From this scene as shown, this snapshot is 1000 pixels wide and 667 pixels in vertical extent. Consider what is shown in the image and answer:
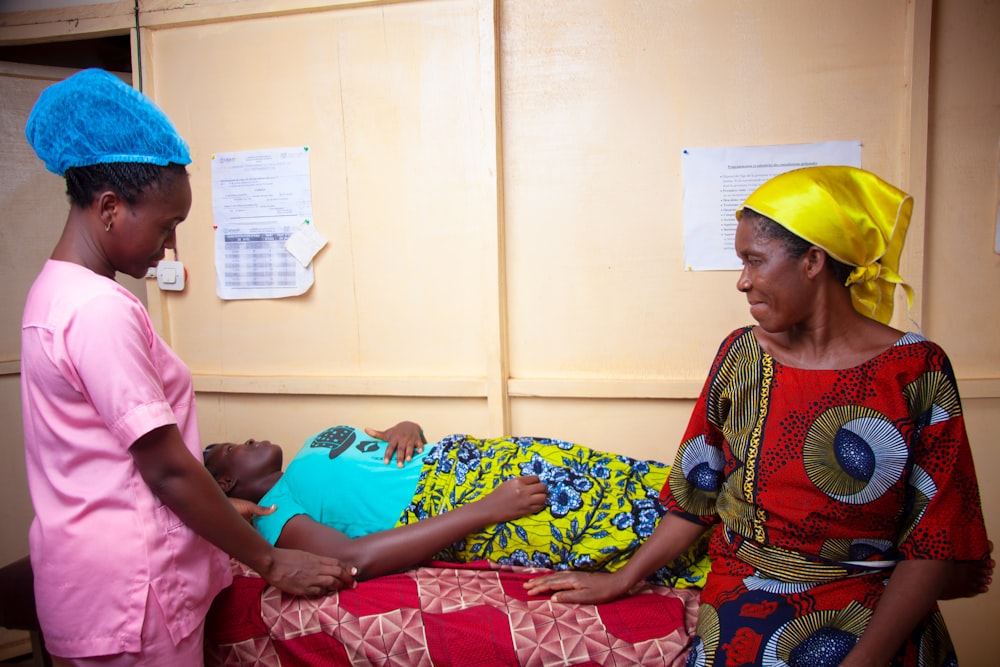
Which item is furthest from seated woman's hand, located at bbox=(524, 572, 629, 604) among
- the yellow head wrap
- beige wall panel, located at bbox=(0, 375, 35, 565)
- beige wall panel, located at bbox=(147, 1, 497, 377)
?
beige wall panel, located at bbox=(0, 375, 35, 565)

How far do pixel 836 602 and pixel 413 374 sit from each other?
5.85ft

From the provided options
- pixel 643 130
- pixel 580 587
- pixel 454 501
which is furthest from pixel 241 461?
pixel 643 130

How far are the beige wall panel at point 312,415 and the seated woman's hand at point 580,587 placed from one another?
959mm

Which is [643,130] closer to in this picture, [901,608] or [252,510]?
[901,608]

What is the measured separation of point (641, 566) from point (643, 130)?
1600 mm

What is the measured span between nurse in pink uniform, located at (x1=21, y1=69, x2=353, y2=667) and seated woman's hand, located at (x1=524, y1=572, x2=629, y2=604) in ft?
2.94

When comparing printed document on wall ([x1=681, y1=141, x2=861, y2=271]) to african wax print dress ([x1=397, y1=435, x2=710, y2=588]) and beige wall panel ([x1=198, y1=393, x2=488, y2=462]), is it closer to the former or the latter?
african wax print dress ([x1=397, y1=435, x2=710, y2=588])

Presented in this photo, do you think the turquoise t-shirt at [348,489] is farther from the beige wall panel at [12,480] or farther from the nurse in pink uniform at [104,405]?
the beige wall panel at [12,480]

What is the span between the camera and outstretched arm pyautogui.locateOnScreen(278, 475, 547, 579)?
1.81m

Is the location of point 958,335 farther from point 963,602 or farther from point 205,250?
point 205,250

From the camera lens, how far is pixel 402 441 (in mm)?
2188

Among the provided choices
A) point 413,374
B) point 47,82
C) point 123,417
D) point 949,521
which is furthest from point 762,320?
point 47,82

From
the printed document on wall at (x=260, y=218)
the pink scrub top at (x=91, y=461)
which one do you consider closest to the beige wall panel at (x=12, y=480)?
the printed document on wall at (x=260, y=218)

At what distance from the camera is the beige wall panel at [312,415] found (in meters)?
2.66
